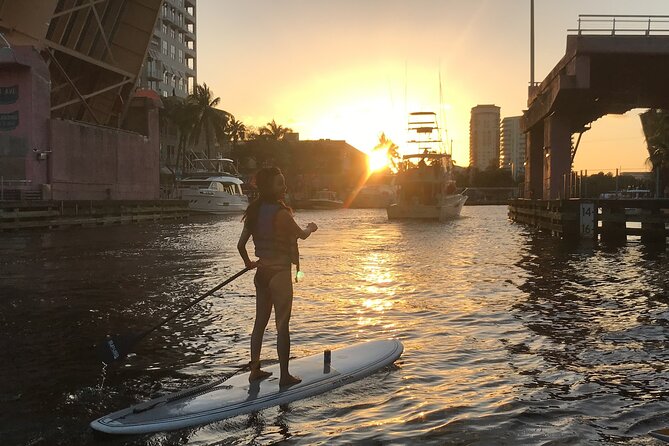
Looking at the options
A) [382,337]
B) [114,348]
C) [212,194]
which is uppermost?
[212,194]

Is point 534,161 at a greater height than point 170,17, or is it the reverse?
point 170,17

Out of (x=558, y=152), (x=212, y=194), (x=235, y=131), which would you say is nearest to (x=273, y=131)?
(x=235, y=131)

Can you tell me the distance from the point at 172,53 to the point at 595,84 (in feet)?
264

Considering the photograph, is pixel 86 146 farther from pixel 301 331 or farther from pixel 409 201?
pixel 301 331

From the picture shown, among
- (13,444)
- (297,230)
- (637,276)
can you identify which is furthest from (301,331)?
(637,276)

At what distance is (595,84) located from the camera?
30.3 meters

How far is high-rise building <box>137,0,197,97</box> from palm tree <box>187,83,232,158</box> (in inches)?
515

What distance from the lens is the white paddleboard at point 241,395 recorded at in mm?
5016

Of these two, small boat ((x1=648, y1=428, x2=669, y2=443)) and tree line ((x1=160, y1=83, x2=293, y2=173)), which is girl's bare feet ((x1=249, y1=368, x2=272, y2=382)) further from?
tree line ((x1=160, y1=83, x2=293, y2=173))

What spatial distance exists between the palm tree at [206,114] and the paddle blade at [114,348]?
239 ft

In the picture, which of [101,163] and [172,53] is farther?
[172,53]

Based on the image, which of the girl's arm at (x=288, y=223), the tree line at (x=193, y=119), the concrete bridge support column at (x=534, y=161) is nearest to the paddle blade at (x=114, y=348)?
the girl's arm at (x=288, y=223)

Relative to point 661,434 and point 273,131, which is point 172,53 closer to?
point 273,131

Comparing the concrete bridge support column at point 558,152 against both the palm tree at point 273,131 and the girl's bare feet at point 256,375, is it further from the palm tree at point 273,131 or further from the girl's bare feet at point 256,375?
the palm tree at point 273,131
